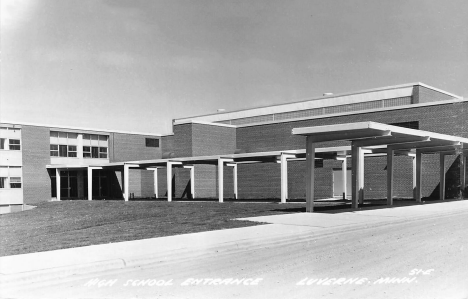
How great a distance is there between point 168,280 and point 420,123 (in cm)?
3138

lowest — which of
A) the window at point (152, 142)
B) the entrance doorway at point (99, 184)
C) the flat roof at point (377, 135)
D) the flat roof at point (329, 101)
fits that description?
the entrance doorway at point (99, 184)

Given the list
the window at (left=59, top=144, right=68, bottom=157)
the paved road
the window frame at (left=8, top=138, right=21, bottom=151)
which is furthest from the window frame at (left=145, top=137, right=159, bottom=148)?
the paved road

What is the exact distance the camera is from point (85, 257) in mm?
9188

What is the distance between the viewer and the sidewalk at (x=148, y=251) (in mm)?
8055

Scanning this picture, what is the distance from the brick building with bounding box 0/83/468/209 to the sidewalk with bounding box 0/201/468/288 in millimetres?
21918

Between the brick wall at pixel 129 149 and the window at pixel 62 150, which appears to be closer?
the window at pixel 62 150

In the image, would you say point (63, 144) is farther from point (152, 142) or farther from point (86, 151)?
point (152, 142)

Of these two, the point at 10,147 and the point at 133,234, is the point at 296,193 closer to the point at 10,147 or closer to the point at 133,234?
the point at 10,147

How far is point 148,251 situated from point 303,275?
361 centimetres

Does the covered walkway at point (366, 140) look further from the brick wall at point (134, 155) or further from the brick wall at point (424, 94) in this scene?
the brick wall at point (134, 155)

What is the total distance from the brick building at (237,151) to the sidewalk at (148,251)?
2192 cm

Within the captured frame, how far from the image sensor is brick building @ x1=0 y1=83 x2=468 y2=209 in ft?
114

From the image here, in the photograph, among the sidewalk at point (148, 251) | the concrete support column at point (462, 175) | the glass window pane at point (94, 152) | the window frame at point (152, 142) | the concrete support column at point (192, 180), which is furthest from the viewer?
the window frame at point (152, 142)

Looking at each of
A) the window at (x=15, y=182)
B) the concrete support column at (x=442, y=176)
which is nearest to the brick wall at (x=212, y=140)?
the window at (x=15, y=182)
